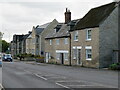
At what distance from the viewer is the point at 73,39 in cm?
4478

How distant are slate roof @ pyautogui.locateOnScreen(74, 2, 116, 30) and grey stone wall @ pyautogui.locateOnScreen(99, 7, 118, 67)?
2.40 ft

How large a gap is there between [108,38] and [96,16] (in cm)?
471

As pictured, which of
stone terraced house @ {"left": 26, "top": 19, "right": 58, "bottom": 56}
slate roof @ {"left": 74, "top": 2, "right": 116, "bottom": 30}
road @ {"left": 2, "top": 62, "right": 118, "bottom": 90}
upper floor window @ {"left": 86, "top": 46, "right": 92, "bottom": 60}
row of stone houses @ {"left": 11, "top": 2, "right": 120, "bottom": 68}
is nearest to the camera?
road @ {"left": 2, "top": 62, "right": 118, "bottom": 90}

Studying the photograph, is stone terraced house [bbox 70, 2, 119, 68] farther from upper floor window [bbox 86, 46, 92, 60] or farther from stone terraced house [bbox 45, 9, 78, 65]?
stone terraced house [bbox 45, 9, 78, 65]

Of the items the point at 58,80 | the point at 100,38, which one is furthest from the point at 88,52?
the point at 58,80

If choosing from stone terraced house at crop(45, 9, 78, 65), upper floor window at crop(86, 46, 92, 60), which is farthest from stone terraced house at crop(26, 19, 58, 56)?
upper floor window at crop(86, 46, 92, 60)

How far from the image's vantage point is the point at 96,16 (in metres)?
40.7

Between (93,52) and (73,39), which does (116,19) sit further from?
(73,39)

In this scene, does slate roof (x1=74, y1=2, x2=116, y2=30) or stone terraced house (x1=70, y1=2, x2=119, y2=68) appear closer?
stone terraced house (x1=70, y1=2, x2=119, y2=68)

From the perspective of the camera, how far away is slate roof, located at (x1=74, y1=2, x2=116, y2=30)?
3772 cm

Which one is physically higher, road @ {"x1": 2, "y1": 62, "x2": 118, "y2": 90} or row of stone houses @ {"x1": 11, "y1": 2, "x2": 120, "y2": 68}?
row of stone houses @ {"x1": 11, "y1": 2, "x2": 120, "y2": 68}

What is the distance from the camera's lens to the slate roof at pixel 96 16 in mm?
37719

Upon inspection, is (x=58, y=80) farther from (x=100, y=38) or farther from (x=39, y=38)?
(x=39, y=38)

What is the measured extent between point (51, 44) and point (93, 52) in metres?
19.6
